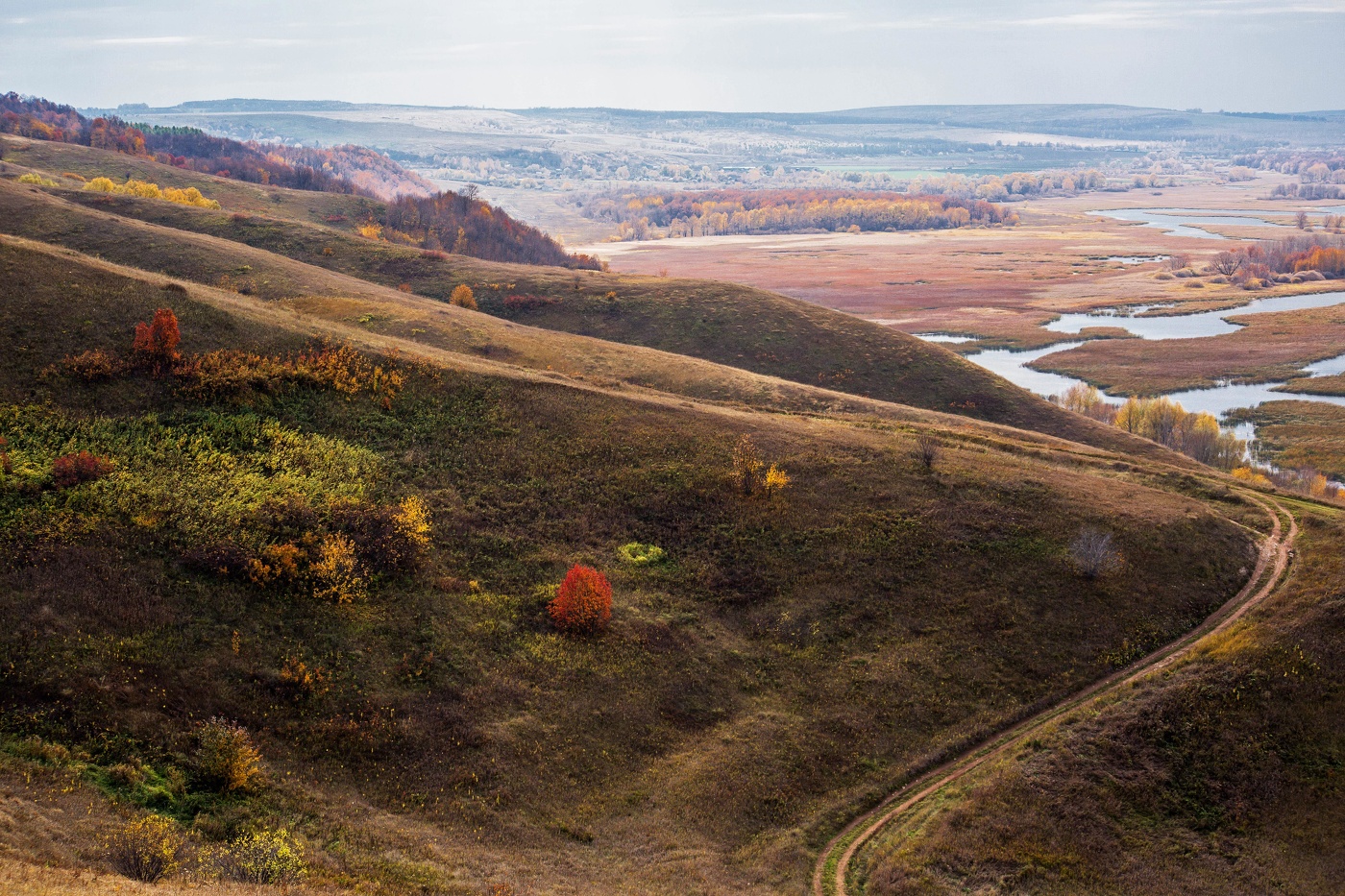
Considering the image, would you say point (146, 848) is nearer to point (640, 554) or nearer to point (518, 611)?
point (518, 611)

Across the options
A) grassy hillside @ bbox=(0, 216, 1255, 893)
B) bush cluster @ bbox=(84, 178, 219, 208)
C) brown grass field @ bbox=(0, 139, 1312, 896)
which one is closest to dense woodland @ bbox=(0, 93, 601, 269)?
bush cluster @ bbox=(84, 178, 219, 208)

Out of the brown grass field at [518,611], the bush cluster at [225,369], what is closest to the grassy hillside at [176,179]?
the brown grass field at [518,611]

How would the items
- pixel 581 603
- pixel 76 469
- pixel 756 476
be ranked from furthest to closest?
pixel 756 476 < pixel 581 603 < pixel 76 469

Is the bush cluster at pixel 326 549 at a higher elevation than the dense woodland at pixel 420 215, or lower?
lower

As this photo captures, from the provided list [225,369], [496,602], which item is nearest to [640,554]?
[496,602]

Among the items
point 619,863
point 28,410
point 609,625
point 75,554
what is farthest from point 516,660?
point 28,410

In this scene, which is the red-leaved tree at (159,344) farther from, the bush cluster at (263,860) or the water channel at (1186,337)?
the water channel at (1186,337)

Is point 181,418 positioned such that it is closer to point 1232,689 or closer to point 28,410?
point 28,410
